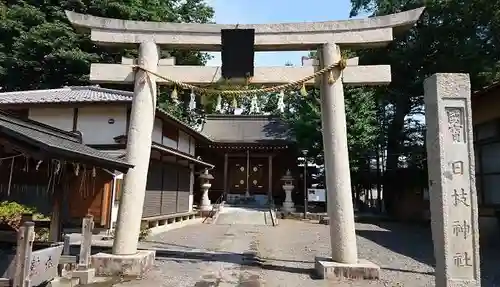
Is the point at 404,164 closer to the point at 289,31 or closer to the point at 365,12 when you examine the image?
the point at 365,12

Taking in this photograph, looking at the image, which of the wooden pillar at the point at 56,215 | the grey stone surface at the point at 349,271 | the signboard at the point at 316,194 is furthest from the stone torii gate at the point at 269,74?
the signboard at the point at 316,194

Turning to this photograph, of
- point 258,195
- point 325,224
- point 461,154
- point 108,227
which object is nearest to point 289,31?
point 461,154

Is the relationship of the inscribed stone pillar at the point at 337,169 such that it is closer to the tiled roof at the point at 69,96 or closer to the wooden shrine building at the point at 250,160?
the tiled roof at the point at 69,96

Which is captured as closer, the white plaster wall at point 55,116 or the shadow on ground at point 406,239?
the shadow on ground at point 406,239

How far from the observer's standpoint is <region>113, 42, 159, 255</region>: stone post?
26.1 ft

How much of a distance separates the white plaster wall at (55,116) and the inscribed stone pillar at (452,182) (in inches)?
548

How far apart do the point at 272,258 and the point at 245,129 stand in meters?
22.6

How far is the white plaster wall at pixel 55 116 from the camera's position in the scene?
15.2m

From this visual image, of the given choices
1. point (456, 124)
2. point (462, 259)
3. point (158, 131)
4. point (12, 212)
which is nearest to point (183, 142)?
point (158, 131)

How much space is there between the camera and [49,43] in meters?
21.7

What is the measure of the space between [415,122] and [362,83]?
1714cm

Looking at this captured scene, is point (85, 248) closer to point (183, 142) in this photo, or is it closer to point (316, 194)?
point (183, 142)

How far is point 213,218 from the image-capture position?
68.7 feet

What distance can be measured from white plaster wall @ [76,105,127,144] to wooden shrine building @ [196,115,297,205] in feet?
36.9
